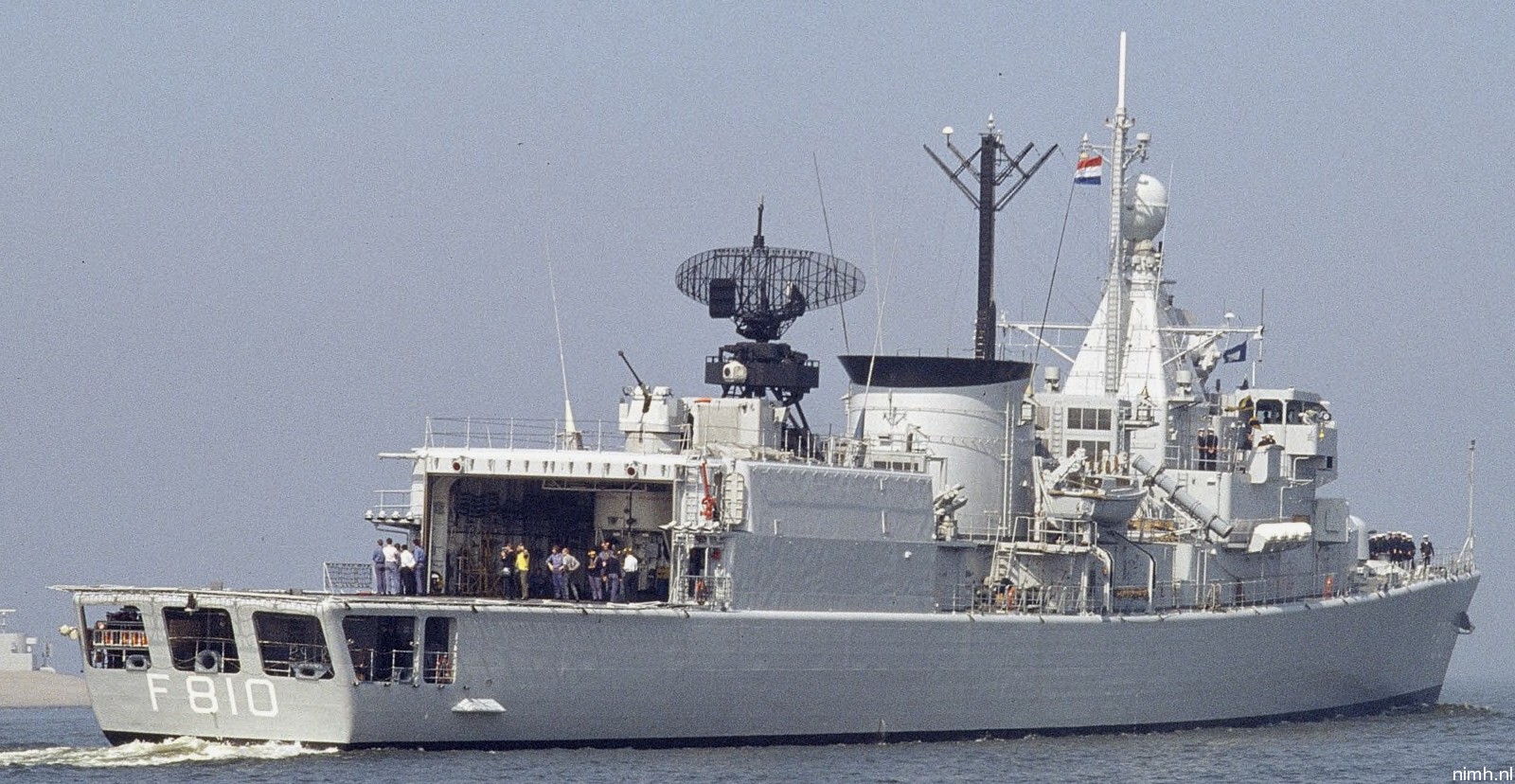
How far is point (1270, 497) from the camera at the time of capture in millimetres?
43125

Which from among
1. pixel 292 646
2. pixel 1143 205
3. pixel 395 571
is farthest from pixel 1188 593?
pixel 292 646

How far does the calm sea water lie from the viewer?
94.8 feet

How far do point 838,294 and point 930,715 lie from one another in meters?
6.96

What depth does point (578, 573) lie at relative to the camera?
34281 mm

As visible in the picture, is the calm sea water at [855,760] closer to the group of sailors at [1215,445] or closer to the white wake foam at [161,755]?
the white wake foam at [161,755]

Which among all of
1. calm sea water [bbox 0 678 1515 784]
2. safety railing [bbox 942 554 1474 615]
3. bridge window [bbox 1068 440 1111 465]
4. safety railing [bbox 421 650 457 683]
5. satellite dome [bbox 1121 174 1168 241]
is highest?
satellite dome [bbox 1121 174 1168 241]

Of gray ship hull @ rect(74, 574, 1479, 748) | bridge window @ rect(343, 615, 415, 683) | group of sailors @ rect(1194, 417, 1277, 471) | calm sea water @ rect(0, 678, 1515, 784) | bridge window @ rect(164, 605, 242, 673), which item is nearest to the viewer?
calm sea water @ rect(0, 678, 1515, 784)

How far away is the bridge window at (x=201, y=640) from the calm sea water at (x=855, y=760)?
1.00 metres

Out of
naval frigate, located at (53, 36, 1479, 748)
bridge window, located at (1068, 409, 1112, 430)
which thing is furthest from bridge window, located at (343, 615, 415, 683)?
bridge window, located at (1068, 409, 1112, 430)

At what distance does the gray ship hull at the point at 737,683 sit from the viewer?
99.0 ft

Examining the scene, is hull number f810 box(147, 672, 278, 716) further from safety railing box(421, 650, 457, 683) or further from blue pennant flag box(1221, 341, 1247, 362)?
blue pennant flag box(1221, 341, 1247, 362)

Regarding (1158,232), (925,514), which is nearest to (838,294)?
(925,514)

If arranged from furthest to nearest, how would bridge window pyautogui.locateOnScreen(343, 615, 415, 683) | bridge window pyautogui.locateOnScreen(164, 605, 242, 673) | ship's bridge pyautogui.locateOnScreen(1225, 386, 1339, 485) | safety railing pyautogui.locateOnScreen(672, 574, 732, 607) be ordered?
ship's bridge pyautogui.locateOnScreen(1225, 386, 1339, 485), safety railing pyautogui.locateOnScreen(672, 574, 732, 607), bridge window pyautogui.locateOnScreen(164, 605, 242, 673), bridge window pyautogui.locateOnScreen(343, 615, 415, 683)

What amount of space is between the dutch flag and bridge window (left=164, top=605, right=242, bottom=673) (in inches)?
767
